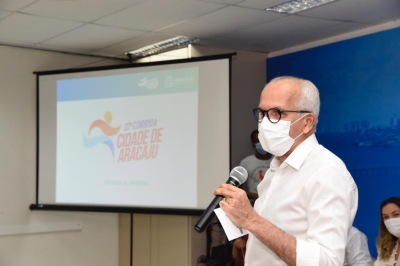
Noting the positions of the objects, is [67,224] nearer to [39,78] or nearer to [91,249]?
[91,249]

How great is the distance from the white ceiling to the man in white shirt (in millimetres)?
2621

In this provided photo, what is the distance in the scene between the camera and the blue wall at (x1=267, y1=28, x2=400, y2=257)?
4.95 metres

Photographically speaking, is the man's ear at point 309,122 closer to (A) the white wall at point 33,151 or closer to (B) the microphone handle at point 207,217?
(B) the microphone handle at point 207,217

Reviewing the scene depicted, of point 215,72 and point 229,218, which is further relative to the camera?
point 215,72

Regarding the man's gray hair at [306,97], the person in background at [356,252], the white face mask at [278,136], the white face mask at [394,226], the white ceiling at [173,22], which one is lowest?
the person in background at [356,252]

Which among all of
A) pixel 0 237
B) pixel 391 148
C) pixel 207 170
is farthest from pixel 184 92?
pixel 0 237

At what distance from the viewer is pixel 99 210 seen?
566 cm

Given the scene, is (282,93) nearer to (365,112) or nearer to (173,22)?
(173,22)

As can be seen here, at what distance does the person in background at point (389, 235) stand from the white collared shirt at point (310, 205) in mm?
2360

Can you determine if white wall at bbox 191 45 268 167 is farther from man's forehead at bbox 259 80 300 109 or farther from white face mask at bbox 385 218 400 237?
man's forehead at bbox 259 80 300 109

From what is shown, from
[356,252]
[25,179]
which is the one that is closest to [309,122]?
[356,252]

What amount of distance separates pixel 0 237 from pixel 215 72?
2.63 metres

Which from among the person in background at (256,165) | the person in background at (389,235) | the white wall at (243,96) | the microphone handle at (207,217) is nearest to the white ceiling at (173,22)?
the white wall at (243,96)

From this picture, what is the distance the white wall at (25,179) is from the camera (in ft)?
19.4
